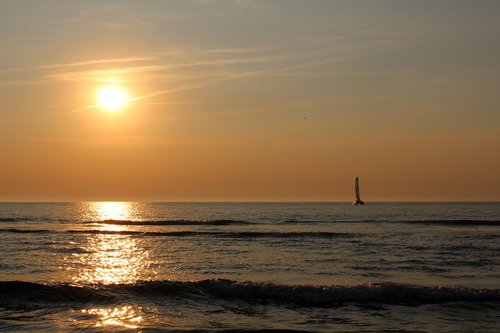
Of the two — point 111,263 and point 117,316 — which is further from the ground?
point 111,263

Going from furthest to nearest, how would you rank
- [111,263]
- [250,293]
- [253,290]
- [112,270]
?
[111,263] → [112,270] → [253,290] → [250,293]

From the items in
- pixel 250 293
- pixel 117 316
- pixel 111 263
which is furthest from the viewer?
pixel 111 263

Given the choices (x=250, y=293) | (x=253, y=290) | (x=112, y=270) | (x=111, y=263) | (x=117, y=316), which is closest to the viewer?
(x=117, y=316)

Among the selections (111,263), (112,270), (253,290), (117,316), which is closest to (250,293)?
(253,290)

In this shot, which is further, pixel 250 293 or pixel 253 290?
pixel 253 290

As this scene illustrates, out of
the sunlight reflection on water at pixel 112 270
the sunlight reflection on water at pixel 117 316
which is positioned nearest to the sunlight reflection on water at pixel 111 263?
the sunlight reflection on water at pixel 112 270

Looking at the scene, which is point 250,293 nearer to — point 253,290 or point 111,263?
point 253,290

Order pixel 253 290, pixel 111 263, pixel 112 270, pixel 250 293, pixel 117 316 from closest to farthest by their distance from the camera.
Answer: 1. pixel 117 316
2. pixel 250 293
3. pixel 253 290
4. pixel 112 270
5. pixel 111 263

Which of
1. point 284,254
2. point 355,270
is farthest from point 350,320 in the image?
point 284,254

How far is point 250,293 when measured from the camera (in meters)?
22.7

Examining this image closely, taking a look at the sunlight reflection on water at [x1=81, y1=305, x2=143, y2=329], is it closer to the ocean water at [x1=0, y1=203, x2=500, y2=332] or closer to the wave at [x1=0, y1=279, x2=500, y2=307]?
the ocean water at [x1=0, y1=203, x2=500, y2=332]

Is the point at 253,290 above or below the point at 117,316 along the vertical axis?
above

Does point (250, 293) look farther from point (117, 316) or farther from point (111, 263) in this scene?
point (111, 263)

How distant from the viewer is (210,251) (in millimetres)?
39188
